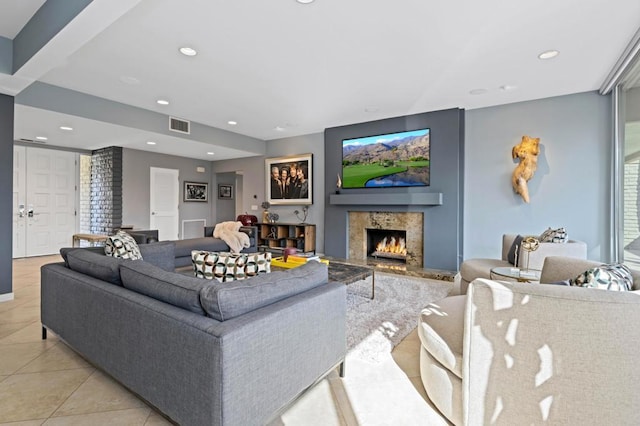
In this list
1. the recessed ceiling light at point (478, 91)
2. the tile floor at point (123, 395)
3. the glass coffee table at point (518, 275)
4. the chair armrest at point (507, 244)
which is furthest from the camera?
the recessed ceiling light at point (478, 91)

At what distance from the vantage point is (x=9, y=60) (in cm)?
295

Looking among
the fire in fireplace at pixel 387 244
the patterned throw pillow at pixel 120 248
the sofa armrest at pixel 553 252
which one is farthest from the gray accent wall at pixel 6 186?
the sofa armrest at pixel 553 252

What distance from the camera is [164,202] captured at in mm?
7250

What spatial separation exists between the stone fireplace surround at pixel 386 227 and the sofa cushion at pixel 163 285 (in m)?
4.28

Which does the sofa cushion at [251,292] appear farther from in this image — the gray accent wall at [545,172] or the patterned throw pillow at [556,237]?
the gray accent wall at [545,172]

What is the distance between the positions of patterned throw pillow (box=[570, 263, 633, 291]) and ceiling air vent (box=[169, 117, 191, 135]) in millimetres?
5563

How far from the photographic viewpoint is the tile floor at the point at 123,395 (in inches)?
62.4

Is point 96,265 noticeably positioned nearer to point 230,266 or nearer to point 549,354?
point 230,266

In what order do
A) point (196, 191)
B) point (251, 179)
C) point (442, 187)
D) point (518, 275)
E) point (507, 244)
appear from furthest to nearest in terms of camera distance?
point (196, 191)
point (251, 179)
point (442, 187)
point (507, 244)
point (518, 275)

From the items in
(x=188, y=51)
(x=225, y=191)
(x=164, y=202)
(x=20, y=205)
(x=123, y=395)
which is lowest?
(x=123, y=395)

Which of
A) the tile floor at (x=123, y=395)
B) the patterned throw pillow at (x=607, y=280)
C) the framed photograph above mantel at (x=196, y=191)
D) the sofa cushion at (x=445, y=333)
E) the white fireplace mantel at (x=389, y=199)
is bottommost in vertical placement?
the tile floor at (x=123, y=395)

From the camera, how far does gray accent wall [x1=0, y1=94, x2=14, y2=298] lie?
3434 mm

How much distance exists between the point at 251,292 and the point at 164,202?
6.71m

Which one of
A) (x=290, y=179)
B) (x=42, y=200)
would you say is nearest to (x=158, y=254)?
(x=290, y=179)
